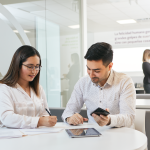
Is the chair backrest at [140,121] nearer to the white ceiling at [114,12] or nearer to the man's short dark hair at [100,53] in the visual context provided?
the man's short dark hair at [100,53]

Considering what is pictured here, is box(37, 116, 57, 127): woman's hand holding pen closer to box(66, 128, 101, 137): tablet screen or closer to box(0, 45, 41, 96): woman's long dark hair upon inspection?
box(66, 128, 101, 137): tablet screen

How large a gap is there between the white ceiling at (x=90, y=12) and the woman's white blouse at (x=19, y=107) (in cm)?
188

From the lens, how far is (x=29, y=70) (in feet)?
6.45

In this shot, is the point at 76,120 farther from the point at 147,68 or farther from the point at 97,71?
the point at 147,68

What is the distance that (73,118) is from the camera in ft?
6.02

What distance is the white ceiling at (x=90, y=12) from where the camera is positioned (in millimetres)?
3724

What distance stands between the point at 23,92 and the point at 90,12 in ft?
19.4

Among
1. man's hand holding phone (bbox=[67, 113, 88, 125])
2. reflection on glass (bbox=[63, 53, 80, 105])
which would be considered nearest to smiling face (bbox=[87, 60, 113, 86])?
man's hand holding phone (bbox=[67, 113, 88, 125])

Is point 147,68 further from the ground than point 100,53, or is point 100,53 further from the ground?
point 100,53

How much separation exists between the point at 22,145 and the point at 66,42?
302 centimetres

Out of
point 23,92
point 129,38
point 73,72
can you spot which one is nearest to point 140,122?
point 23,92

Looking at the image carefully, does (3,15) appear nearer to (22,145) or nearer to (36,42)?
(36,42)

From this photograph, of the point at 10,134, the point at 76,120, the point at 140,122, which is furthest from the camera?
the point at 140,122

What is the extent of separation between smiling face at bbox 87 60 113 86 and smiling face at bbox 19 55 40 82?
18.3 inches
